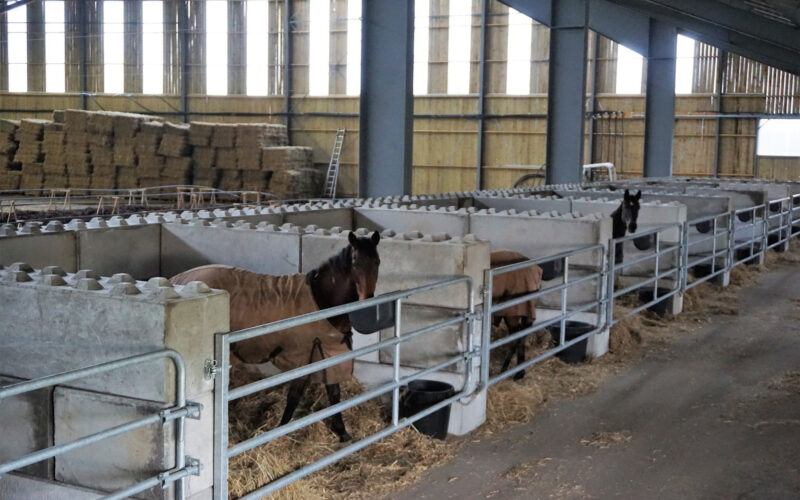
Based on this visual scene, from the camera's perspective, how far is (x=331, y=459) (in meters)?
4.89

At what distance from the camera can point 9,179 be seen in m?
32.2

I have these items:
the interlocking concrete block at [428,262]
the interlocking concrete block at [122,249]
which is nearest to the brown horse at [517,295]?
the interlocking concrete block at [428,262]

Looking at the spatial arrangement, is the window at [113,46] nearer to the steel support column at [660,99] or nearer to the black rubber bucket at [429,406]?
the steel support column at [660,99]

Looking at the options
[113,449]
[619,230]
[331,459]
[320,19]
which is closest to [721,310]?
[619,230]

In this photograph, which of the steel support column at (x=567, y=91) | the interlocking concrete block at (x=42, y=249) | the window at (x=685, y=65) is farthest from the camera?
the window at (x=685, y=65)

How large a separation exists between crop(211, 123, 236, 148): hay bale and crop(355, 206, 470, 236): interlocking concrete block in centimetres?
2259

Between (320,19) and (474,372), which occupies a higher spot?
(320,19)

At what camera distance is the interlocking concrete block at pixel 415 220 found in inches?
378

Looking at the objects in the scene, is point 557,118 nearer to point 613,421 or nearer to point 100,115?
point 613,421

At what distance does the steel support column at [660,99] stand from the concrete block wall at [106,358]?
22468 mm

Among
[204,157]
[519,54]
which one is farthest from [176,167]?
[519,54]

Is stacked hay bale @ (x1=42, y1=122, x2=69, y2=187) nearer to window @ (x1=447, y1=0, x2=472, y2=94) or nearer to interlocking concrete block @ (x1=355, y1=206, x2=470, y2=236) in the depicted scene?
window @ (x1=447, y1=0, x2=472, y2=94)

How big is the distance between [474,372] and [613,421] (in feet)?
3.93

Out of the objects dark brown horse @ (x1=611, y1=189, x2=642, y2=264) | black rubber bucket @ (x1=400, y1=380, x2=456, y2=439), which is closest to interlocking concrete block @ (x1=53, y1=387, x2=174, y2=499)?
black rubber bucket @ (x1=400, y1=380, x2=456, y2=439)
